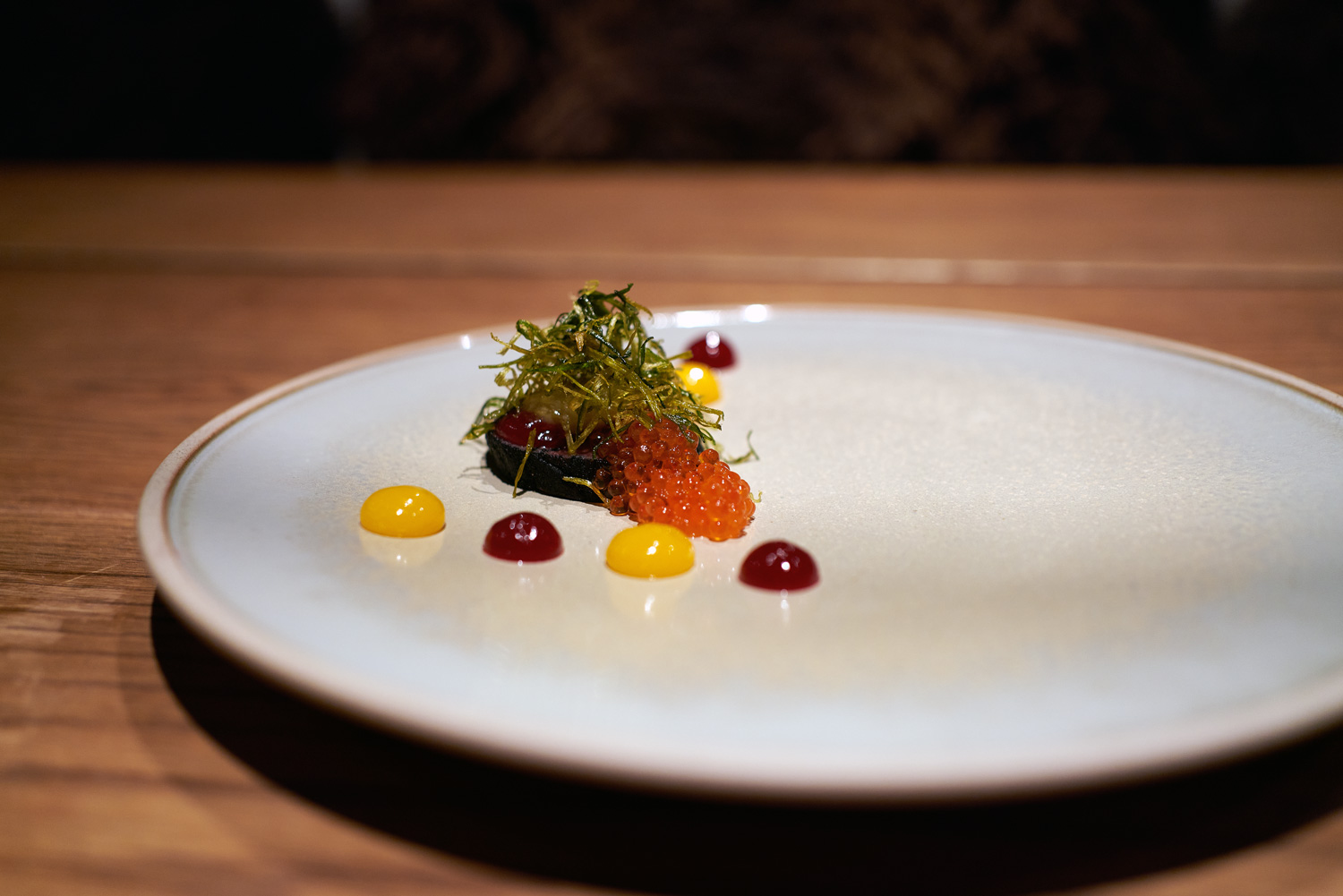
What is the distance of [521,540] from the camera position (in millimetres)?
959

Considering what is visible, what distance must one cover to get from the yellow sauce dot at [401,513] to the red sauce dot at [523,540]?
2.9 inches

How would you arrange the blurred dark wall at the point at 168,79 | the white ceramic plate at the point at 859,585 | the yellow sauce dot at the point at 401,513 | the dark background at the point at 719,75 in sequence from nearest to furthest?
1. the white ceramic plate at the point at 859,585
2. the yellow sauce dot at the point at 401,513
3. the dark background at the point at 719,75
4. the blurred dark wall at the point at 168,79

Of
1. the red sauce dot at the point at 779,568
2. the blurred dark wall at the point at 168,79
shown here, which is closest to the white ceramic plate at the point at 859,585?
the red sauce dot at the point at 779,568

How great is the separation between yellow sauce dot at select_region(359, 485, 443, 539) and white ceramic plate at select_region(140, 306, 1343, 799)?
0.07 ft

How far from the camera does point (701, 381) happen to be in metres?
1.48

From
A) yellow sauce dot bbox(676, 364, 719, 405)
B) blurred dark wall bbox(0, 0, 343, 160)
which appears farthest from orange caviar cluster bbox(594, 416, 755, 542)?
blurred dark wall bbox(0, 0, 343, 160)

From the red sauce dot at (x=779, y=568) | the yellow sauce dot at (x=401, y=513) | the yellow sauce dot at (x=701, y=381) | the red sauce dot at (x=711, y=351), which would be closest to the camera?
the red sauce dot at (x=779, y=568)

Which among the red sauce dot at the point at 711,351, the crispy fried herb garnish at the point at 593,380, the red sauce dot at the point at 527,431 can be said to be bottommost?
the red sauce dot at the point at 527,431

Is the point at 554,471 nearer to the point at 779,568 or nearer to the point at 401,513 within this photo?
the point at 401,513

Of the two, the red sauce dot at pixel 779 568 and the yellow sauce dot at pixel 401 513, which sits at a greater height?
the red sauce dot at pixel 779 568

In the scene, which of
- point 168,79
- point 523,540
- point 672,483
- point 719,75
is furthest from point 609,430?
point 168,79

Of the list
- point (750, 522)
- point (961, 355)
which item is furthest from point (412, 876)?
point (961, 355)

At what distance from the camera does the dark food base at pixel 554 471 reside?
3.83 ft

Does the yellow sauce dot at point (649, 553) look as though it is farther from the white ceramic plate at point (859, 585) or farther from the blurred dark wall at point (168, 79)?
the blurred dark wall at point (168, 79)
